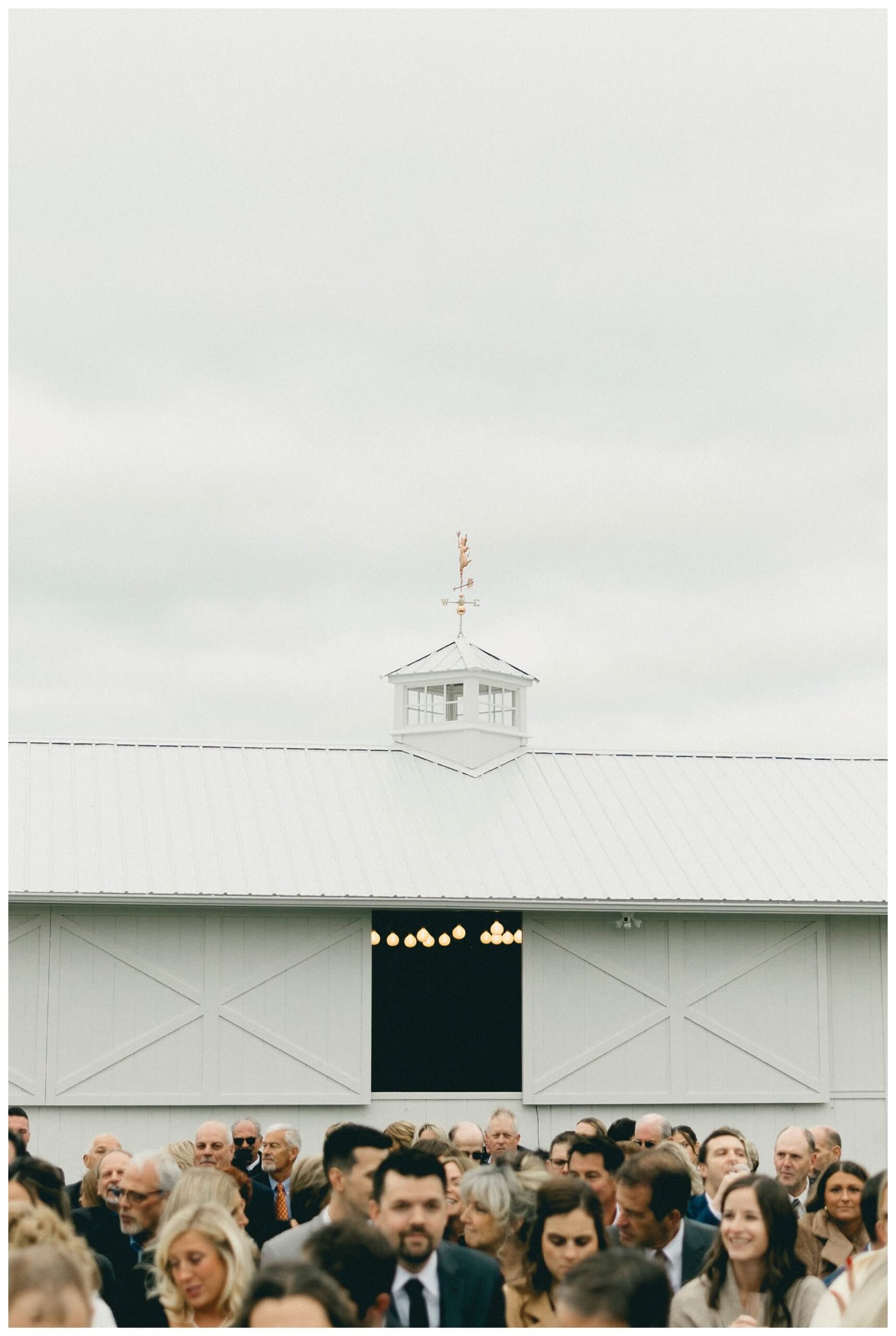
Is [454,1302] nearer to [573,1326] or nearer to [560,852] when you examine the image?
[573,1326]

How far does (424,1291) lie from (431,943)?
505 inches

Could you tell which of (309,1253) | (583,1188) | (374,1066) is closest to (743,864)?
(374,1066)

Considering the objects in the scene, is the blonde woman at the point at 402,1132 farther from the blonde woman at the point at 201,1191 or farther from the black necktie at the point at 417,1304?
the black necktie at the point at 417,1304

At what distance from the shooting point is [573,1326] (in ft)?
15.6

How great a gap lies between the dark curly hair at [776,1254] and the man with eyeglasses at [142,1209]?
257cm

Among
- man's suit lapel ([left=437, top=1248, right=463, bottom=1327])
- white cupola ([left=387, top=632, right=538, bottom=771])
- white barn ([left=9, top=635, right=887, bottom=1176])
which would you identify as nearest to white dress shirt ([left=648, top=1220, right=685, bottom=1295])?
man's suit lapel ([left=437, top=1248, right=463, bottom=1327])

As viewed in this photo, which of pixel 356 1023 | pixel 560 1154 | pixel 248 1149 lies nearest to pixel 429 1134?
pixel 560 1154

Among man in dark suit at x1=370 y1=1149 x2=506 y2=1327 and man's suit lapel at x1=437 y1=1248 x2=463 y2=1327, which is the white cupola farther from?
man's suit lapel at x1=437 y1=1248 x2=463 y2=1327

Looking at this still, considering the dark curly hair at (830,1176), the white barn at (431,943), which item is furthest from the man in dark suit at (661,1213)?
the white barn at (431,943)

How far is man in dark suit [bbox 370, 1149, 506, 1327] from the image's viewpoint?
624 centimetres

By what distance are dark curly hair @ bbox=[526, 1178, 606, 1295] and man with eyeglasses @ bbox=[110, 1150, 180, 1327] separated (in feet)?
5.84

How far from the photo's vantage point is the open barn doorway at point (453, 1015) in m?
20.0

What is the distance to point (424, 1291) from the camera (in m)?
6.27

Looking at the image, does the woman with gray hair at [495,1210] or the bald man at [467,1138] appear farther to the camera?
the bald man at [467,1138]
